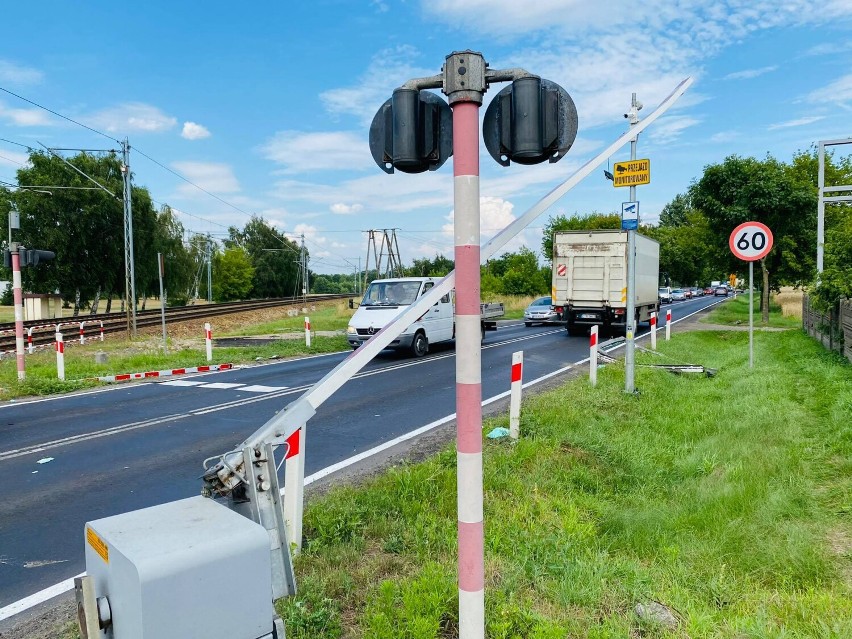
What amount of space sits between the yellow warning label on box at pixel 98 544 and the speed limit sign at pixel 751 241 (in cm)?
1075

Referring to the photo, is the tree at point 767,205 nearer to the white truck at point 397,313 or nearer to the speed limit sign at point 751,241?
the white truck at point 397,313

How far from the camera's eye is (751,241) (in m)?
10.7

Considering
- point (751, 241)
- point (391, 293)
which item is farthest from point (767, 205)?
point (391, 293)

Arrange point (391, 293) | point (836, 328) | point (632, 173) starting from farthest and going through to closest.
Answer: point (391, 293), point (836, 328), point (632, 173)

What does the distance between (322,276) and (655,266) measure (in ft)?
432

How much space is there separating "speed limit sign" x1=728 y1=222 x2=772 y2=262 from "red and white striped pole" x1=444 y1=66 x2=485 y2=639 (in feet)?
31.5

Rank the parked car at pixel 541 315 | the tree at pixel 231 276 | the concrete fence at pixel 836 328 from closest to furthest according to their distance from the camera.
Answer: the concrete fence at pixel 836 328
the parked car at pixel 541 315
the tree at pixel 231 276

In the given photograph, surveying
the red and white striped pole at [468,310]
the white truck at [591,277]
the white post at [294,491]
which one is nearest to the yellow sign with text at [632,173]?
the white post at [294,491]

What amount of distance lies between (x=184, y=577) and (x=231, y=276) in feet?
287

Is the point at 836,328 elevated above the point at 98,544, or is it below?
below

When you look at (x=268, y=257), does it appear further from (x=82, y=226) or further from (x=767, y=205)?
(x=767, y=205)

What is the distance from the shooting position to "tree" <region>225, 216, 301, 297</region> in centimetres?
9431

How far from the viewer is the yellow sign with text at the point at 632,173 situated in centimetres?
899

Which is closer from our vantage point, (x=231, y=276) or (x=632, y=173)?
(x=632, y=173)
